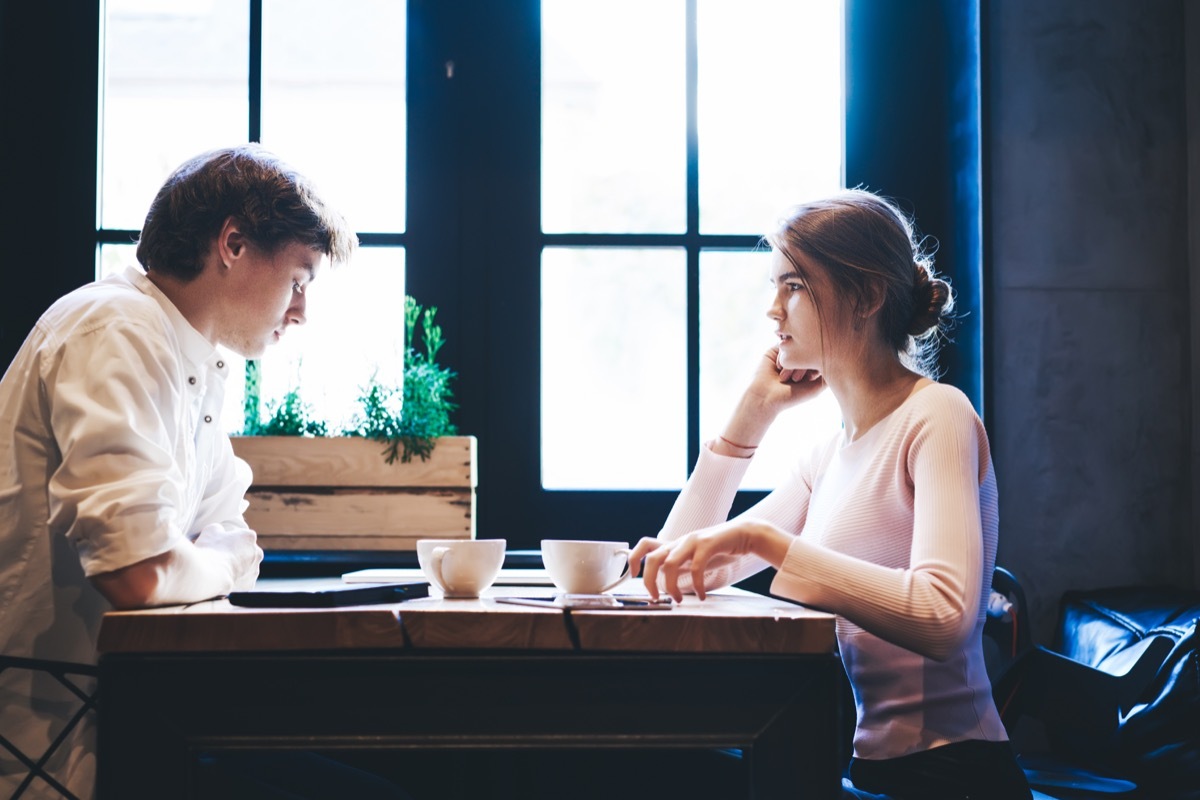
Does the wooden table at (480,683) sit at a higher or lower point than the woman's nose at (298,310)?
lower

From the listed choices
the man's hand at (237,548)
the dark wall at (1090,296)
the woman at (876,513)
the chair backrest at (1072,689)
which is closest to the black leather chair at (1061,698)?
the chair backrest at (1072,689)

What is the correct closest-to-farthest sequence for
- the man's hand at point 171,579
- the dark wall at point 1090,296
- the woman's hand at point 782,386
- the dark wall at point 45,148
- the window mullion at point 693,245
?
the man's hand at point 171,579
the woman's hand at point 782,386
the dark wall at point 1090,296
the dark wall at point 45,148
the window mullion at point 693,245

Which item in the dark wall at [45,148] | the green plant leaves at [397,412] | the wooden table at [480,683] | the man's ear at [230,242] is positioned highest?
the dark wall at [45,148]

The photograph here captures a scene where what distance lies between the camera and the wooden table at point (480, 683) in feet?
3.25

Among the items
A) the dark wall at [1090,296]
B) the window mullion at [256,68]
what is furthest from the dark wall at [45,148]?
the dark wall at [1090,296]

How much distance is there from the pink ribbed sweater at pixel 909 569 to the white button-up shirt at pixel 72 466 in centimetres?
77

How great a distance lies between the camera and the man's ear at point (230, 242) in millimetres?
1523

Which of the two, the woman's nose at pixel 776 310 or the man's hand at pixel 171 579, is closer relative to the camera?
the man's hand at pixel 171 579

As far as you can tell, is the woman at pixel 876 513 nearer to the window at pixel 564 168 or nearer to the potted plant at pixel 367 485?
the potted plant at pixel 367 485

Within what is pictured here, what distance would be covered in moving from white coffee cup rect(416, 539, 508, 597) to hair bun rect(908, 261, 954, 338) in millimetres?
815

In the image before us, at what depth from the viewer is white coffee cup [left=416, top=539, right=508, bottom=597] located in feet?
4.14

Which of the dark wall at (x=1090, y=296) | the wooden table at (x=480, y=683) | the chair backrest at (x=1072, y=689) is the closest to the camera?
the wooden table at (x=480, y=683)

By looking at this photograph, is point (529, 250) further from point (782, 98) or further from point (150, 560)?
point (150, 560)

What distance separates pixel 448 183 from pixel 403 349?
443 millimetres
